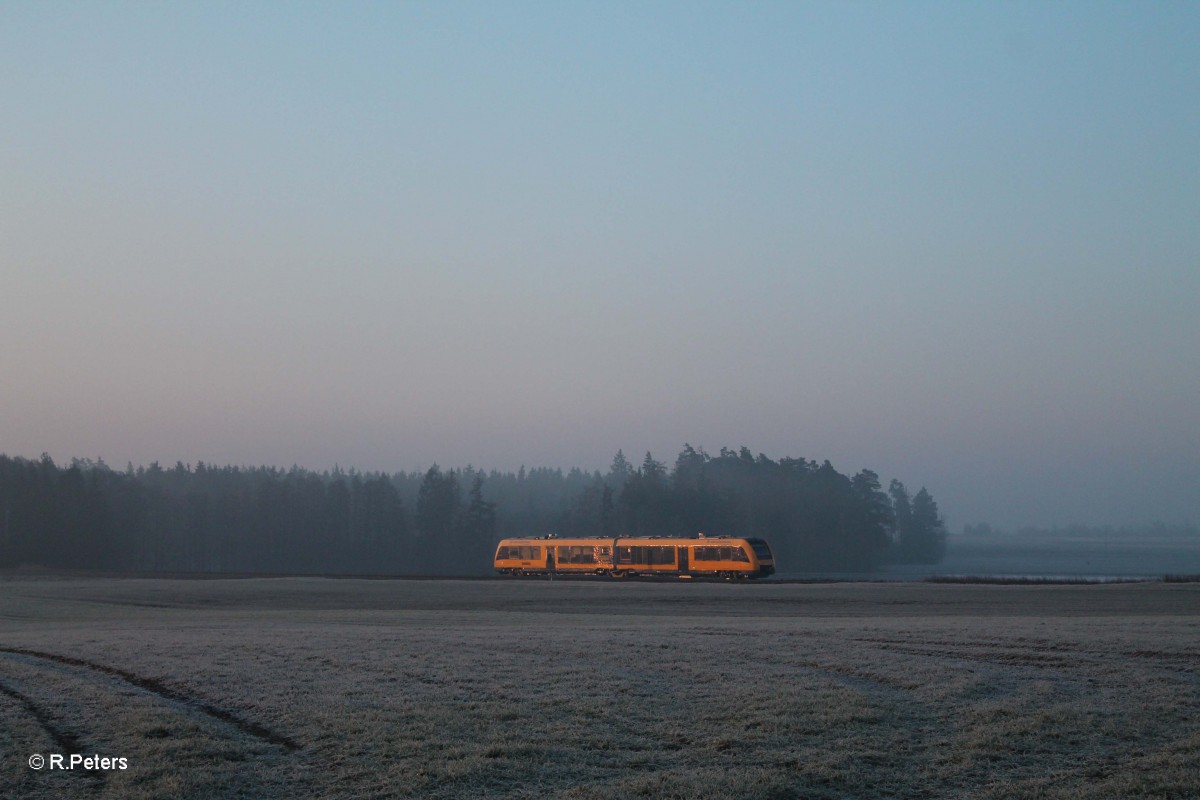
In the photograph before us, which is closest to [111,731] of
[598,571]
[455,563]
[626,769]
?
[626,769]

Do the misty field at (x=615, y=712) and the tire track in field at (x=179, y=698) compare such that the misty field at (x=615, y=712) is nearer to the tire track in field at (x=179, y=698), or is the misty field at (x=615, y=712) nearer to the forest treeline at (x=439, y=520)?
the tire track in field at (x=179, y=698)

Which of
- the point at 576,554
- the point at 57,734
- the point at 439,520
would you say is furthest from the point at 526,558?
the point at 439,520

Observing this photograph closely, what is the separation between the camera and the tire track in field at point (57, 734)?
35.8ft

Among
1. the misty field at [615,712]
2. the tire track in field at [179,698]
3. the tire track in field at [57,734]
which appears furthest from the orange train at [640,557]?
the tire track in field at [57,734]

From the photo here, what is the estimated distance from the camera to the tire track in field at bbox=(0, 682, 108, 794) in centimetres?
1090

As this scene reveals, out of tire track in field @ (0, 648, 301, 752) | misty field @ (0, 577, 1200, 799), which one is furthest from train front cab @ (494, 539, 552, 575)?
tire track in field @ (0, 648, 301, 752)

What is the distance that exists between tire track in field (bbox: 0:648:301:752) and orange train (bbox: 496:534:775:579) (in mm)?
43378

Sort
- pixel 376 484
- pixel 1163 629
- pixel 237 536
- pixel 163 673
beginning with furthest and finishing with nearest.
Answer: pixel 376 484 → pixel 237 536 → pixel 1163 629 → pixel 163 673

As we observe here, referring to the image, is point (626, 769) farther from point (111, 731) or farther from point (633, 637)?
point (633, 637)

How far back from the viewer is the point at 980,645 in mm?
20844

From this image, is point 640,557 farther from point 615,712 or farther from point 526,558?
point 615,712

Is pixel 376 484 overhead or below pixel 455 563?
overhead

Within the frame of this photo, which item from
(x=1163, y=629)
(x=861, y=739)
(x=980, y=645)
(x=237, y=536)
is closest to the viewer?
(x=861, y=739)

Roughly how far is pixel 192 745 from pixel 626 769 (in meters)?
5.16
